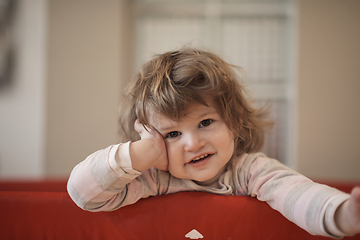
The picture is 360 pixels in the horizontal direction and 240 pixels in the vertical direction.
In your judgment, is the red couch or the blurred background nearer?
the red couch

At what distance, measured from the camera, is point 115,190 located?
513 mm

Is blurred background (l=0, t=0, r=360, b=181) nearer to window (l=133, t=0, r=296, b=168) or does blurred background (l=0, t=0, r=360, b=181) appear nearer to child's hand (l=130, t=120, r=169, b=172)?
window (l=133, t=0, r=296, b=168)

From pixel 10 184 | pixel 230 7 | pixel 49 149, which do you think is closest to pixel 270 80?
pixel 230 7

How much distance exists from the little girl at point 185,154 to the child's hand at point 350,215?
0.05 m

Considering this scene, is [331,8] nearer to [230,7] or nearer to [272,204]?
[230,7]

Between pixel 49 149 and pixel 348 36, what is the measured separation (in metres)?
2.33

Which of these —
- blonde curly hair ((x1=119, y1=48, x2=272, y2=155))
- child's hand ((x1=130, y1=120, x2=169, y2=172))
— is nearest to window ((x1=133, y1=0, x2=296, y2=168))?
blonde curly hair ((x1=119, y1=48, x2=272, y2=155))

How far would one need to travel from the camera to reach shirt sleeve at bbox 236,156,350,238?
40 cm

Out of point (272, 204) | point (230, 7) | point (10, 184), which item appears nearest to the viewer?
point (272, 204)

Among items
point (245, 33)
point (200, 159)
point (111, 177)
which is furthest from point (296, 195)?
point (245, 33)

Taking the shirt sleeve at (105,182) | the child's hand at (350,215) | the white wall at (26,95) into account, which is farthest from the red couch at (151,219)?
the white wall at (26,95)

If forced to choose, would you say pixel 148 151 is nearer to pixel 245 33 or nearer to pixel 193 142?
pixel 193 142

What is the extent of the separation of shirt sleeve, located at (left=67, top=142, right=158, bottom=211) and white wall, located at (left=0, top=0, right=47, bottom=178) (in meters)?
1.81

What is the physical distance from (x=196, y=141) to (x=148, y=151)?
0.10m
